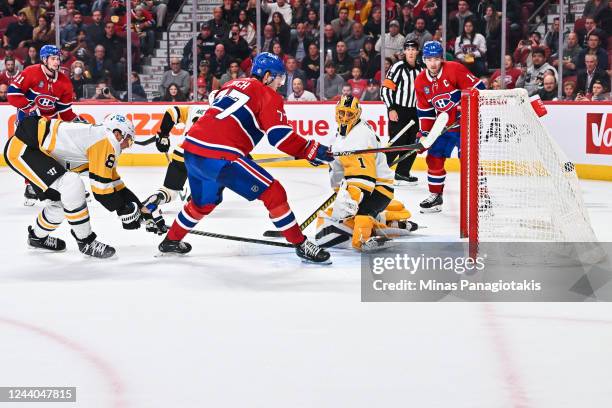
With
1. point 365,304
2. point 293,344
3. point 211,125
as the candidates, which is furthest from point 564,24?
point 293,344

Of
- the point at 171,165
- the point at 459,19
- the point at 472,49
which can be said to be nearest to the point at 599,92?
the point at 472,49

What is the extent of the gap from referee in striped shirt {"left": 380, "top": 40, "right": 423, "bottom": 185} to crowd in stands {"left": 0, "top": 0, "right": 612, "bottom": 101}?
123 cm

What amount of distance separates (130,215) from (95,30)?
560 cm

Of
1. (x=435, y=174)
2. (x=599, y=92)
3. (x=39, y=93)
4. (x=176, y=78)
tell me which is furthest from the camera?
(x=176, y=78)

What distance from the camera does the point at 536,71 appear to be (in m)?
9.28

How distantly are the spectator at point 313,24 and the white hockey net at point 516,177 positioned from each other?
455 cm

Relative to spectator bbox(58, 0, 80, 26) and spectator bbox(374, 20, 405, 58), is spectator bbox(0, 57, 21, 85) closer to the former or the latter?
spectator bbox(58, 0, 80, 26)

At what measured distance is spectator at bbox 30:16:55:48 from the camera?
33.3ft

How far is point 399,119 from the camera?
861 cm

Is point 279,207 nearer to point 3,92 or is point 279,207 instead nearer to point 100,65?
point 100,65

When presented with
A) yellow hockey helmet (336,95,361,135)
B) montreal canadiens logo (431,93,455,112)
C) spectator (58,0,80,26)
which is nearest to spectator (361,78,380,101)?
spectator (58,0,80,26)

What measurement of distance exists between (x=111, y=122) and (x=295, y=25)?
5.37m

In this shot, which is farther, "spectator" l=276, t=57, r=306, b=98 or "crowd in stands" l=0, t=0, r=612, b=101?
"spectator" l=276, t=57, r=306, b=98

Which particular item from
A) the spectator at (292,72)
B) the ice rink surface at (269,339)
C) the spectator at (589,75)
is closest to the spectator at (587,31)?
the spectator at (589,75)
